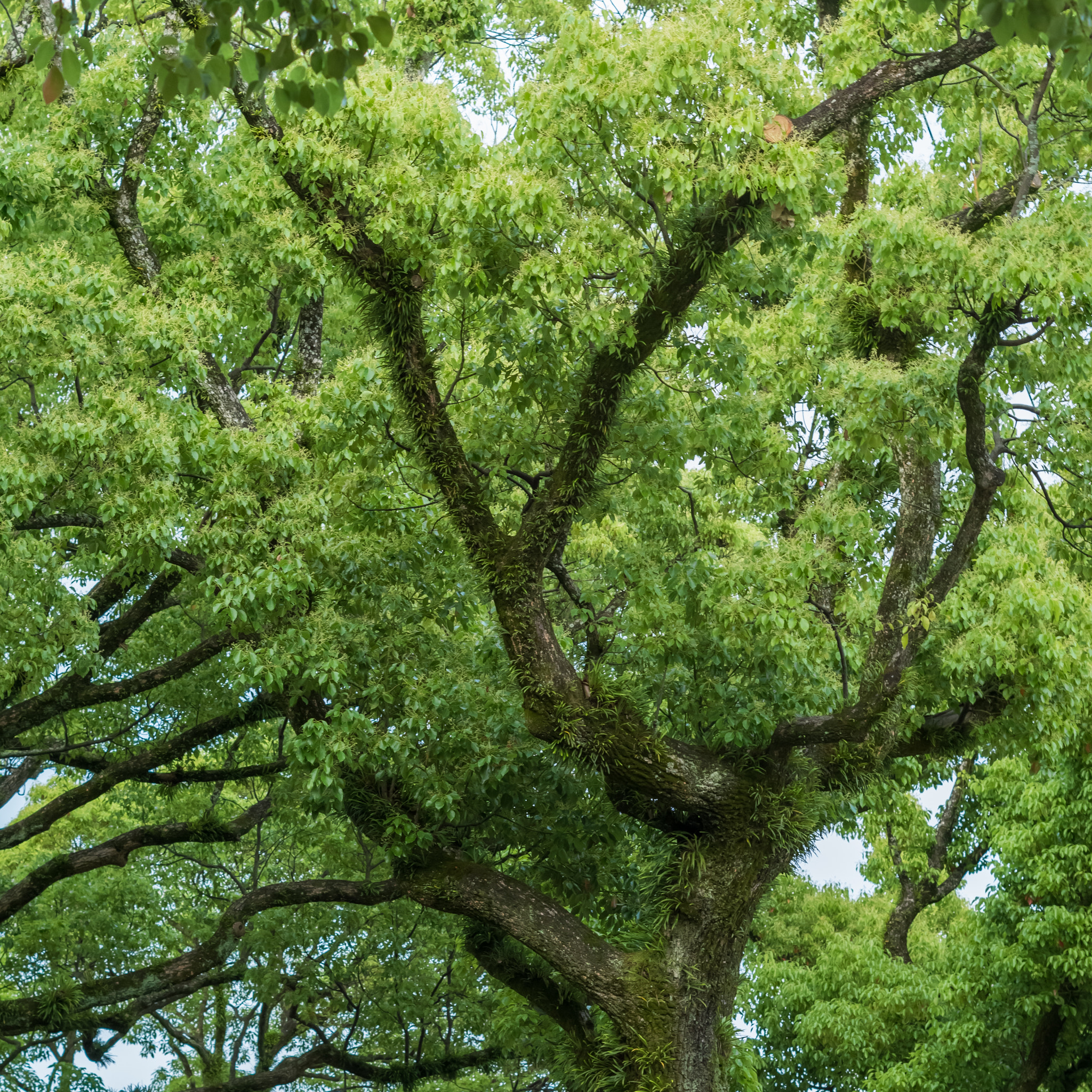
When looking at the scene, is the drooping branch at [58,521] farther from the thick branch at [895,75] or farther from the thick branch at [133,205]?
the thick branch at [895,75]

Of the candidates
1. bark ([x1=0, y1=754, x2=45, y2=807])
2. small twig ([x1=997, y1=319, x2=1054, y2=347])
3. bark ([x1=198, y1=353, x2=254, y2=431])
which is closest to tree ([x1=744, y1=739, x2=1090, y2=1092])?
small twig ([x1=997, y1=319, x2=1054, y2=347])

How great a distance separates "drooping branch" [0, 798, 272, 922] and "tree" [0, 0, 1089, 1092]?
5 centimetres

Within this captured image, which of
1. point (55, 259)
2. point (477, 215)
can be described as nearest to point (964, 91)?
Result: point (477, 215)

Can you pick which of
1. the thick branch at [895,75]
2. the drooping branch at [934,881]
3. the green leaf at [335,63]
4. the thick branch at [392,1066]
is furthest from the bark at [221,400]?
the drooping branch at [934,881]

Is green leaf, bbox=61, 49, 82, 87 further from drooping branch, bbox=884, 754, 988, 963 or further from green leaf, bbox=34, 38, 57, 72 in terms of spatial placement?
drooping branch, bbox=884, 754, 988, 963

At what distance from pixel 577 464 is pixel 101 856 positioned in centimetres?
677

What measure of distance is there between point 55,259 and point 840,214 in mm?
6788

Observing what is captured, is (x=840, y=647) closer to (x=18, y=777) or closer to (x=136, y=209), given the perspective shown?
(x=136, y=209)

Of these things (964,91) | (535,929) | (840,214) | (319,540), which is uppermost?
(964,91)

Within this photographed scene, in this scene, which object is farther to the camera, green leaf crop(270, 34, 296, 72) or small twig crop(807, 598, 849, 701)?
small twig crop(807, 598, 849, 701)

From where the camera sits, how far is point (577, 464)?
9.00 metres

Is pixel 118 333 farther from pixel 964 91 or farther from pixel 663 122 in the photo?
pixel 964 91

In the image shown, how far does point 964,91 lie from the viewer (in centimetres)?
1238

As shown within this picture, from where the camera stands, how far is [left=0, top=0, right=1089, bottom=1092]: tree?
8562mm
